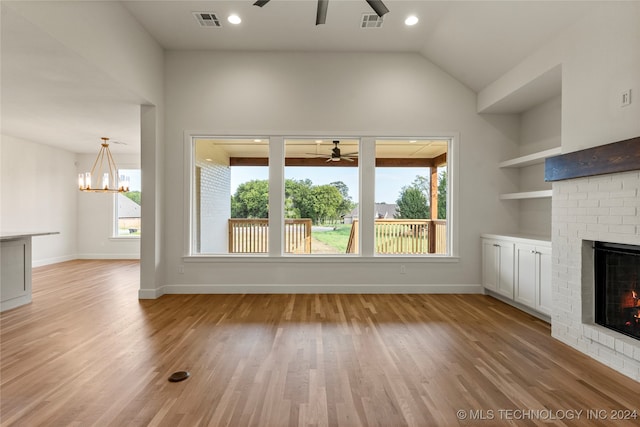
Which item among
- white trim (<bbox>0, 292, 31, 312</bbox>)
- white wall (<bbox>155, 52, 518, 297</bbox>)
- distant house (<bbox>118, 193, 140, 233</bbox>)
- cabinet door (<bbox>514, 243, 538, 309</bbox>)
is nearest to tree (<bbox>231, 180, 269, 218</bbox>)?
white wall (<bbox>155, 52, 518, 297</bbox>)

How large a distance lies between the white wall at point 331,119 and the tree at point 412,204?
0.57 metres

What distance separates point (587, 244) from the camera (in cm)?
300

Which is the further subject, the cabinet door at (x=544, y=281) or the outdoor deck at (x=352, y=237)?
the outdoor deck at (x=352, y=237)

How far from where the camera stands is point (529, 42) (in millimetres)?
3658

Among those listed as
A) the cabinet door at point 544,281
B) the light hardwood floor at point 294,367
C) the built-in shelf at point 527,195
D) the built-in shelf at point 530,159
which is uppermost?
the built-in shelf at point 530,159

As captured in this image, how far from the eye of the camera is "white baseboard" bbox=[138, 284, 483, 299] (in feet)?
16.1

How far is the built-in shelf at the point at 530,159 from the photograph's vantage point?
12.3 ft

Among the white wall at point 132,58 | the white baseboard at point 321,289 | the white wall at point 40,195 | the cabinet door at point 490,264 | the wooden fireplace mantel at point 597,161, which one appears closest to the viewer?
the wooden fireplace mantel at point 597,161

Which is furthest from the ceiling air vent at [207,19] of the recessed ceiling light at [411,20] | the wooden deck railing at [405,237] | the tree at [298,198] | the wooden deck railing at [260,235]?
the wooden deck railing at [405,237]

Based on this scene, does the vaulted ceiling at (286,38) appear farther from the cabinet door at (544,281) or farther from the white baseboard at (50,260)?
the white baseboard at (50,260)

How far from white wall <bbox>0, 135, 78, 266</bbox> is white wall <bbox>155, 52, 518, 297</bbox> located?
4590mm

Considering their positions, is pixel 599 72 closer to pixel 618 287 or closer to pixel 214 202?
pixel 618 287

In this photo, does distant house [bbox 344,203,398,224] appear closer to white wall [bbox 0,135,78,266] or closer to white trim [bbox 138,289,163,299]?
white trim [bbox 138,289,163,299]

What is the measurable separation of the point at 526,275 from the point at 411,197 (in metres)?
1.91
